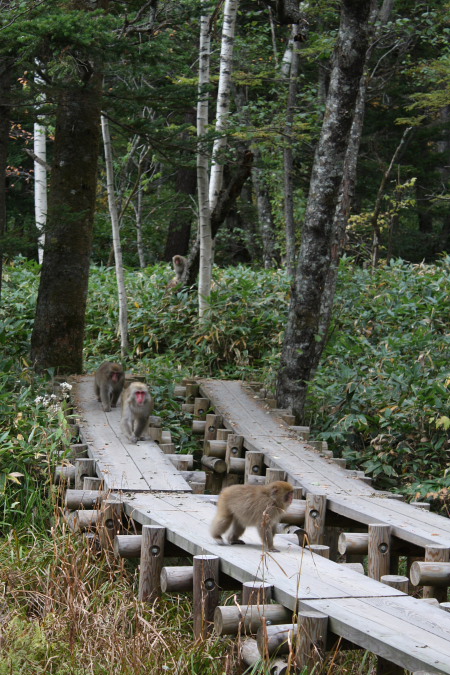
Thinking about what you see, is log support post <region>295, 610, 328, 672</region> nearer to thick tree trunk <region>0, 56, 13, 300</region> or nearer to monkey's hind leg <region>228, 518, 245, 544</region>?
monkey's hind leg <region>228, 518, 245, 544</region>

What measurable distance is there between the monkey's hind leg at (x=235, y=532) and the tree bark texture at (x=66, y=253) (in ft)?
20.1

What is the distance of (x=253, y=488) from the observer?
18.9 ft

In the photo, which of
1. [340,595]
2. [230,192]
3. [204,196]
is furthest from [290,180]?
[340,595]

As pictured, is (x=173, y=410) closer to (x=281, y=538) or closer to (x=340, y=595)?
(x=281, y=538)

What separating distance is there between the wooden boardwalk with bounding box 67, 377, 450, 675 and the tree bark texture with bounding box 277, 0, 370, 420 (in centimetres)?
65

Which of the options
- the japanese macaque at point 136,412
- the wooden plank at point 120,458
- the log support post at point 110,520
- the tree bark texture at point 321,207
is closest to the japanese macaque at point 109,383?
the wooden plank at point 120,458

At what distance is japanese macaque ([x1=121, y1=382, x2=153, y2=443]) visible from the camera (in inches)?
347

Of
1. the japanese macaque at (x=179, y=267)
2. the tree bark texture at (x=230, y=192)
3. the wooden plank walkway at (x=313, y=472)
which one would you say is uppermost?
the tree bark texture at (x=230, y=192)

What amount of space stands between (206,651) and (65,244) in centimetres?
737

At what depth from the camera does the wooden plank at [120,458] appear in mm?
7406

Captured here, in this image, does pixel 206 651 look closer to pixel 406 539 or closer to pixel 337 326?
pixel 406 539

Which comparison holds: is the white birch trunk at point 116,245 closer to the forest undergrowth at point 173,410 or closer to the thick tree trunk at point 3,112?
the forest undergrowth at point 173,410

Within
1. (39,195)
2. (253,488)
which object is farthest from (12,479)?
(39,195)

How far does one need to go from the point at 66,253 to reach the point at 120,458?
13.5 ft
